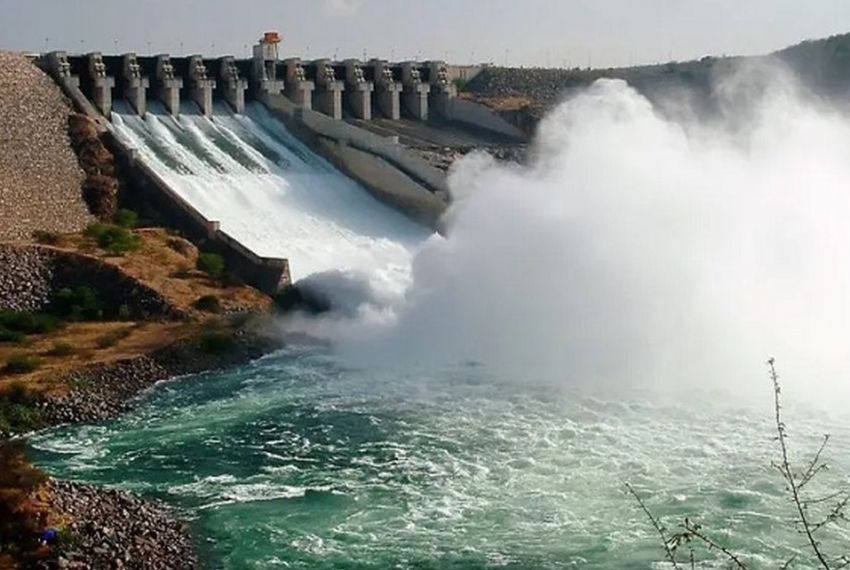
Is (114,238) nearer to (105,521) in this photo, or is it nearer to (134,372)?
(134,372)

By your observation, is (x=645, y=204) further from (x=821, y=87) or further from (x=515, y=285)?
(x=821, y=87)

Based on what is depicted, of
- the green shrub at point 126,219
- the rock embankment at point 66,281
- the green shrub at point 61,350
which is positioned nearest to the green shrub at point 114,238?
the green shrub at point 126,219

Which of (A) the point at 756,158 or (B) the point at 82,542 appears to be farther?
(A) the point at 756,158

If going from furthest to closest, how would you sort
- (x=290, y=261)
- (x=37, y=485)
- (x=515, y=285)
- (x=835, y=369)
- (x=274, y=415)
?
(x=290, y=261), (x=515, y=285), (x=835, y=369), (x=274, y=415), (x=37, y=485)

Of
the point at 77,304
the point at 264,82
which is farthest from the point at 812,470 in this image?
the point at 264,82

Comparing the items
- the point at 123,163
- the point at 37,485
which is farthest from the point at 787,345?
the point at 123,163

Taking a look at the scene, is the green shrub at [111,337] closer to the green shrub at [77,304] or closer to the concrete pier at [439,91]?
the green shrub at [77,304]
